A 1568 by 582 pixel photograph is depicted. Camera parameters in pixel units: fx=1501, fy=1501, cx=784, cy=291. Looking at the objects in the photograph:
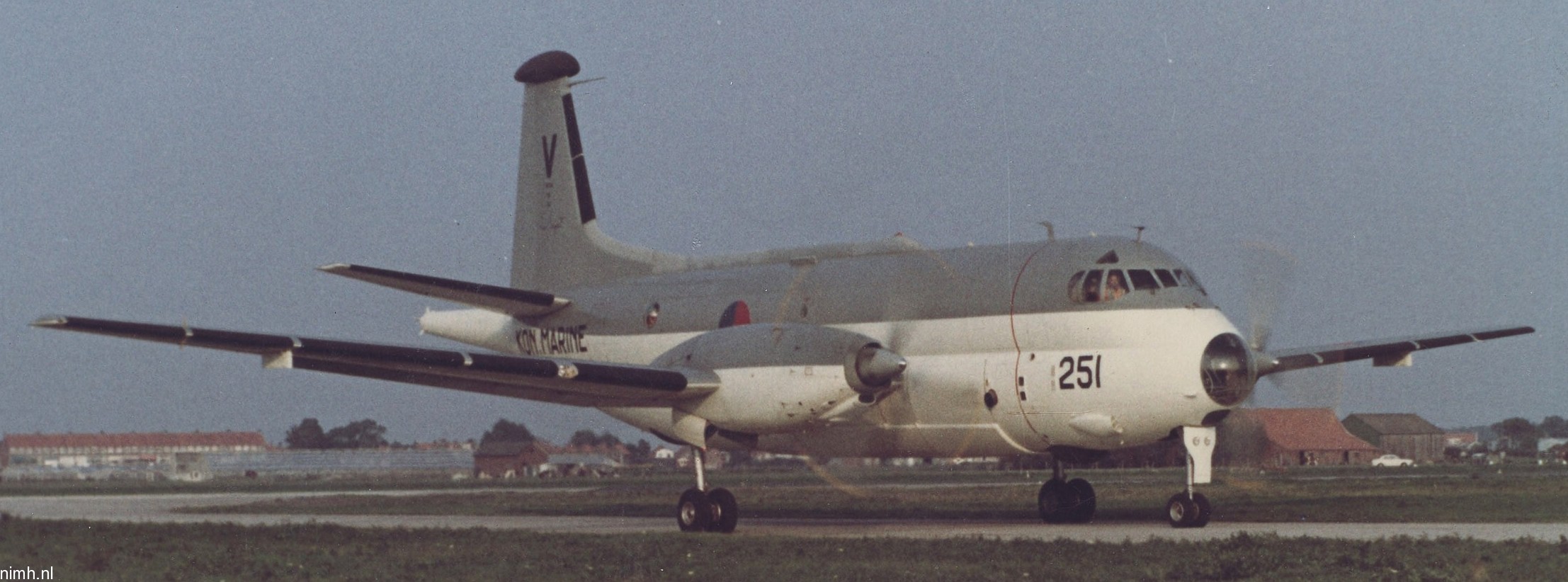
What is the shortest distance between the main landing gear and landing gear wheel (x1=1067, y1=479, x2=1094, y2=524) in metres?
5.38

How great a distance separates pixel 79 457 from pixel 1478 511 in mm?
97709

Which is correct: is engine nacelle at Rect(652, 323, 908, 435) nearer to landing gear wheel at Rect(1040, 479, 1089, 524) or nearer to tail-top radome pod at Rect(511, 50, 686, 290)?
landing gear wheel at Rect(1040, 479, 1089, 524)

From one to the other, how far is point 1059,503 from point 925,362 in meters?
3.49

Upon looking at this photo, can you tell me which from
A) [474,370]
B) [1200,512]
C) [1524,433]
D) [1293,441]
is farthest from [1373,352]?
[1524,433]

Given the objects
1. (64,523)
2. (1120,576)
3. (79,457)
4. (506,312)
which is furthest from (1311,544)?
(79,457)

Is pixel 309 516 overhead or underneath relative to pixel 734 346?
underneath

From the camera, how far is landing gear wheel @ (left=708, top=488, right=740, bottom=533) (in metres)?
22.0

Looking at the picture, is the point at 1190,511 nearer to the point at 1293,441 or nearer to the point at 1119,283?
the point at 1119,283

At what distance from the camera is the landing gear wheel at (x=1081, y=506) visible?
23469 mm

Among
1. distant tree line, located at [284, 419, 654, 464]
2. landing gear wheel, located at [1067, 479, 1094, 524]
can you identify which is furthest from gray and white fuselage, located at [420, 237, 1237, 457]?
distant tree line, located at [284, 419, 654, 464]

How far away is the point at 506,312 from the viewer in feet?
95.8

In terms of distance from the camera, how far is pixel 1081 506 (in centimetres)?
2353

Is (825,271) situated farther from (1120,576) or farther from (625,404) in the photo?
(1120,576)

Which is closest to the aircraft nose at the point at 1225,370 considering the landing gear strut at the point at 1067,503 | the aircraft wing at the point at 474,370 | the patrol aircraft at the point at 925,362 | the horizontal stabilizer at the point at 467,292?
the patrol aircraft at the point at 925,362
